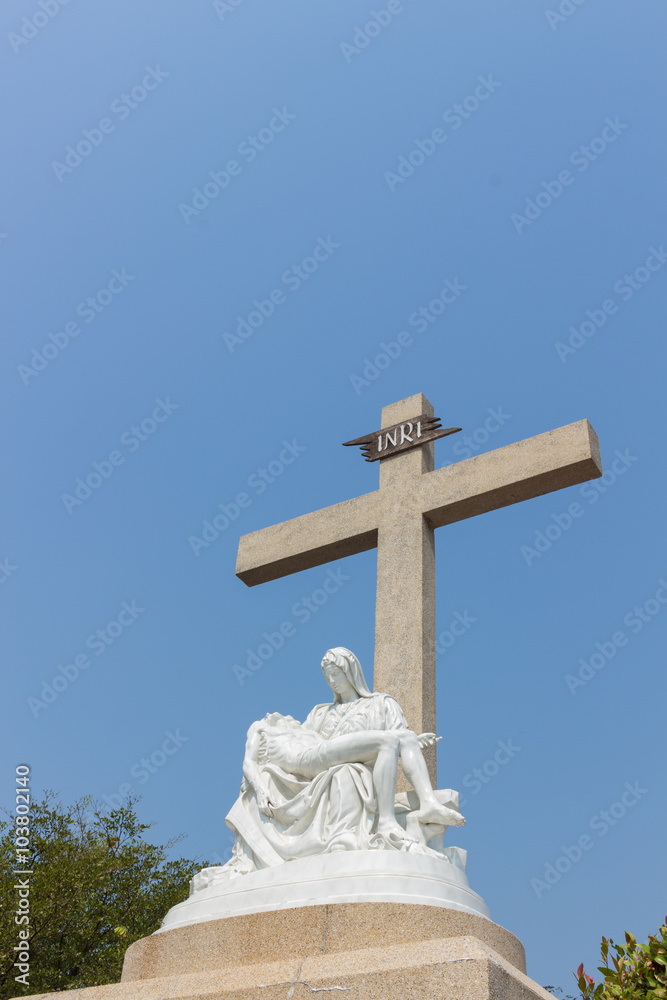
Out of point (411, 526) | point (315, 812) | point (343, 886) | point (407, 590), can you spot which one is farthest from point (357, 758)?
point (411, 526)

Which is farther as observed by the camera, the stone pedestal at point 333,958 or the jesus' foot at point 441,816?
the jesus' foot at point 441,816

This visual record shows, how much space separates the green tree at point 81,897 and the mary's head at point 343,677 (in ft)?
18.5

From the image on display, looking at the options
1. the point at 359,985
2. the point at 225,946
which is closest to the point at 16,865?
the point at 225,946

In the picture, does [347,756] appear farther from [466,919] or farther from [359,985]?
[359,985]

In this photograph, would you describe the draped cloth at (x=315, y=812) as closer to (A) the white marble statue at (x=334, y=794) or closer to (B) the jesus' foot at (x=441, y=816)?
(A) the white marble statue at (x=334, y=794)

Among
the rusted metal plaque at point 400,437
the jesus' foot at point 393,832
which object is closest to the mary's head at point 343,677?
the jesus' foot at point 393,832

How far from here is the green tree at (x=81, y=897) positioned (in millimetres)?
9906

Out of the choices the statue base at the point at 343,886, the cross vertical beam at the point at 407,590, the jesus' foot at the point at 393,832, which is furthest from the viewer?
the cross vertical beam at the point at 407,590

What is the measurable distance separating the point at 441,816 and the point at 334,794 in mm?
648

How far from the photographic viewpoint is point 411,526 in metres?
7.85

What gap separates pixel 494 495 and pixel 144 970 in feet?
15.1

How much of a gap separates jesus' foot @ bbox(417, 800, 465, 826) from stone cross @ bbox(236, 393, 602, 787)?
4.41ft

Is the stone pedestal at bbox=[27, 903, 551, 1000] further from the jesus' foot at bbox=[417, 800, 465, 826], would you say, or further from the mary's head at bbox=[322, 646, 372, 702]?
the mary's head at bbox=[322, 646, 372, 702]

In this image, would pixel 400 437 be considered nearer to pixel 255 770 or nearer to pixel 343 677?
pixel 343 677
